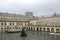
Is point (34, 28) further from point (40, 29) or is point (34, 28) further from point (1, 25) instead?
point (1, 25)

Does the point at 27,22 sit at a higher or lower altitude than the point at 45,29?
higher

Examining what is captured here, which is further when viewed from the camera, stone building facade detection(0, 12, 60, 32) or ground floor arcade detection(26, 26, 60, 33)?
stone building facade detection(0, 12, 60, 32)

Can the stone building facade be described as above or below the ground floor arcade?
above

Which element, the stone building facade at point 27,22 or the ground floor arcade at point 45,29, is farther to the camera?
the stone building facade at point 27,22

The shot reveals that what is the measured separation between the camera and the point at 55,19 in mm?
70938

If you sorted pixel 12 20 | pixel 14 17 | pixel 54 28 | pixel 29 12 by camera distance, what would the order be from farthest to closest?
1. pixel 29 12
2. pixel 14 17
3. pixel 12 20
4. pixel 54 28

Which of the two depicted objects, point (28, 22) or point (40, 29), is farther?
point (28, 22)

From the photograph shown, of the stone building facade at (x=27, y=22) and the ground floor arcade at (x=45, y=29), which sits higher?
the stone building facade at (x=27, y=22)

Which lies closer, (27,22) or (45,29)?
(45,29)

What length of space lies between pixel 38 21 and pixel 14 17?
11.9 meters

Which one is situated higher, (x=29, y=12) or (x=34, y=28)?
(x=29, y=12)

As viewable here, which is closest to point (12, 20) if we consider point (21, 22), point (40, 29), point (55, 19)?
point (21, 22)

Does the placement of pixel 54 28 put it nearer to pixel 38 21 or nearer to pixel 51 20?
pixel 51 20

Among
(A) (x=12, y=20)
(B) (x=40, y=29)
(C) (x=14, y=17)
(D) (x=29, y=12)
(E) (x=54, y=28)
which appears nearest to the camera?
(E) (x=54, y=28)
